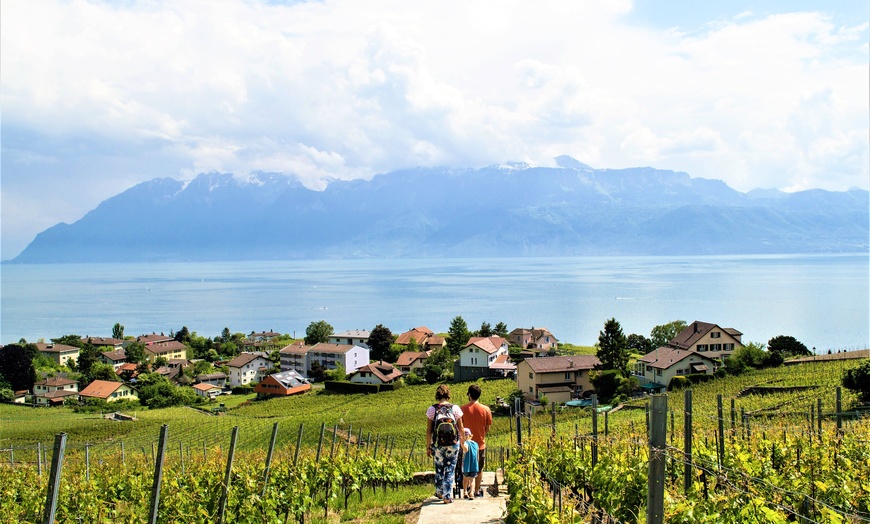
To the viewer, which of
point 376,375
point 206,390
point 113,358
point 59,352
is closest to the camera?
point 376,375

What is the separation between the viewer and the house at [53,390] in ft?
200

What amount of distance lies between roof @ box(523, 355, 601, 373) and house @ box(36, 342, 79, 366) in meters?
67.1

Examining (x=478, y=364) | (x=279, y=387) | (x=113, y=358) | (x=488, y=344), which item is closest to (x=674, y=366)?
(x=478, y=364)

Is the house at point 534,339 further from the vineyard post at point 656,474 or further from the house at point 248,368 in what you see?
the vineyard post at point 656,474

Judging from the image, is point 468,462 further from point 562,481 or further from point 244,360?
point 244,360

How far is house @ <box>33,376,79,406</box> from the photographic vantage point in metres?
60.9

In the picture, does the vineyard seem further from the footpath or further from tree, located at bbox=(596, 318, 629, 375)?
tree, located at bbox=(596, 318, 629, 375)

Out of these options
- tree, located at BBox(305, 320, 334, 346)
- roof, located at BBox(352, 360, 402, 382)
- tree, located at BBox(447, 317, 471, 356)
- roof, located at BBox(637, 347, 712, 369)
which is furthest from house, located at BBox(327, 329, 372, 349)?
roof, located at BBox(637, 347, 712, 369)

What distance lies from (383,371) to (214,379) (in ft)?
76.8

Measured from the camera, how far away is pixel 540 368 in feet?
144

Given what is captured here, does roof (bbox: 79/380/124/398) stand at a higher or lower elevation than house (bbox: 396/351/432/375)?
lower

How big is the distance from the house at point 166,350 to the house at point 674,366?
67.1 m

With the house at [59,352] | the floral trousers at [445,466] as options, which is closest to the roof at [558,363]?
the floral trousers at [445,466]

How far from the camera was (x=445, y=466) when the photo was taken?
8.00 metres
